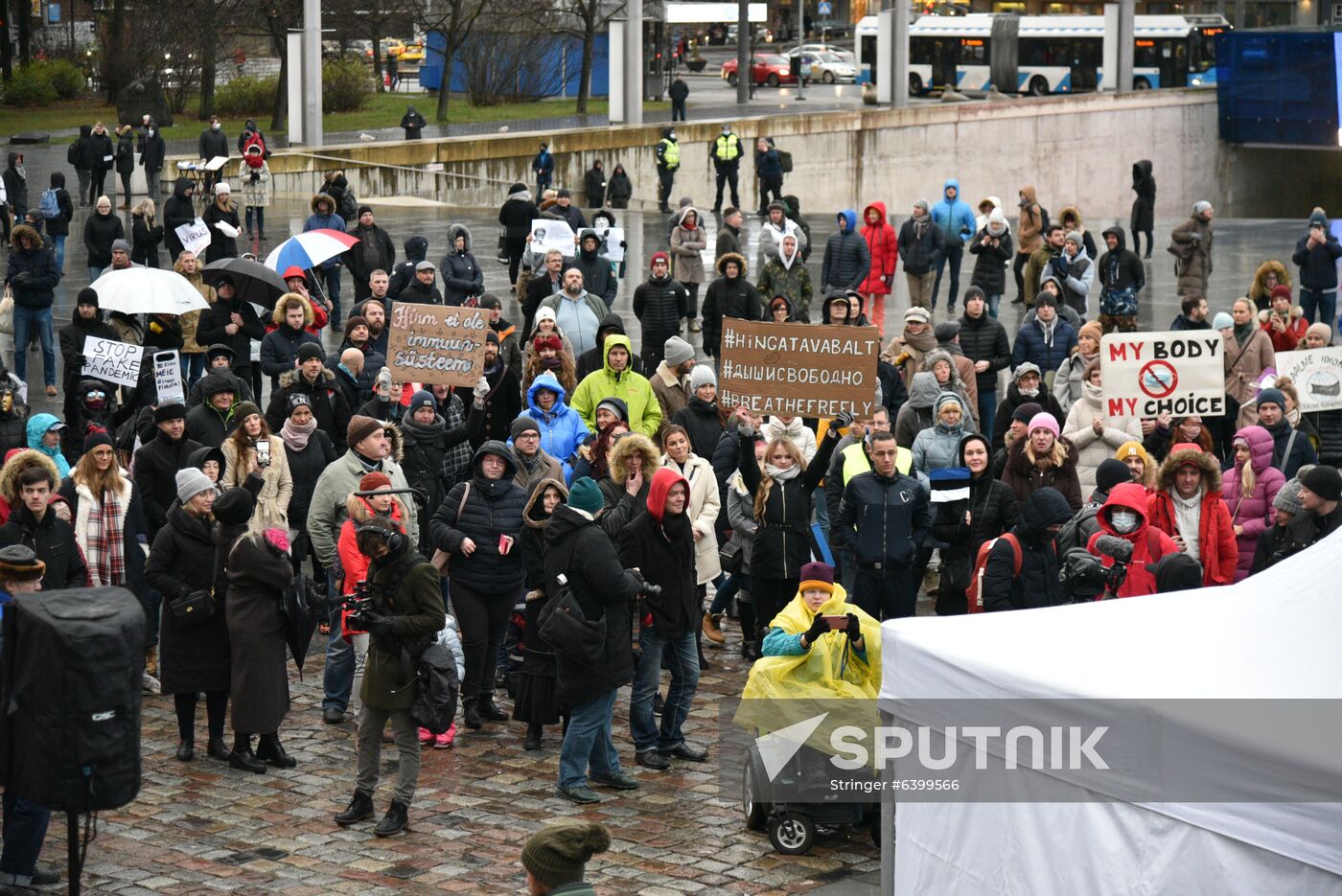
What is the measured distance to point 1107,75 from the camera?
58.5 m

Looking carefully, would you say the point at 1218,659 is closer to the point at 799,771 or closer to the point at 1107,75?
the point at 799,771

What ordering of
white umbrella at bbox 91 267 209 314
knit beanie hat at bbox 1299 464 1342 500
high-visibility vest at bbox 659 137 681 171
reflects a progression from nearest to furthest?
knit beanie hat at bbox 1299 464 1342 500 → white umbrella at bbox 91 267 209 314 → high-visibility vest at bbox 659 137 681 171

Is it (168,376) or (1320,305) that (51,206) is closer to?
(168,376)

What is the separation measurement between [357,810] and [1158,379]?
659cm

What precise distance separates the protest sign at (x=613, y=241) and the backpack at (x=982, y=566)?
30.8ft

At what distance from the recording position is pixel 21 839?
801cm

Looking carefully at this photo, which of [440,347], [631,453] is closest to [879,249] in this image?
[440,347]

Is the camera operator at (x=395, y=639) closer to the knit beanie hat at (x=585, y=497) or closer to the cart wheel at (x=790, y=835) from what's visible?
the knit beanie hat at (x=585, y=497)

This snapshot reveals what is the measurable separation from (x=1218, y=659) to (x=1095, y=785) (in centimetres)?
67

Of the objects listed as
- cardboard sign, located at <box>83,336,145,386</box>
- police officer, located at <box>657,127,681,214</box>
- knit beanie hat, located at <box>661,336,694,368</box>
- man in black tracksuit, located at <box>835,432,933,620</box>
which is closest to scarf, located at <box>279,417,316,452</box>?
cardboard sign, located at <box>83,336,145,386</box>

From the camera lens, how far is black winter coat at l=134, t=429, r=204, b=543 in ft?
37.0

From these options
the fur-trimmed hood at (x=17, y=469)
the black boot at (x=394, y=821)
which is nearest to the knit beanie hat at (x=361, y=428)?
the fur-trimmed hood at (x=17, y=469)

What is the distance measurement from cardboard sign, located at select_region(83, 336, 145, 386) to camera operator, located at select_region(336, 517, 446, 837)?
554 centimetres

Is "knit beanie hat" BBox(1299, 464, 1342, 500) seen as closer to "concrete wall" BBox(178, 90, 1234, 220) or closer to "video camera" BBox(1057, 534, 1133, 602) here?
"video camera" BBox(1057, 534, 1133, 602)
